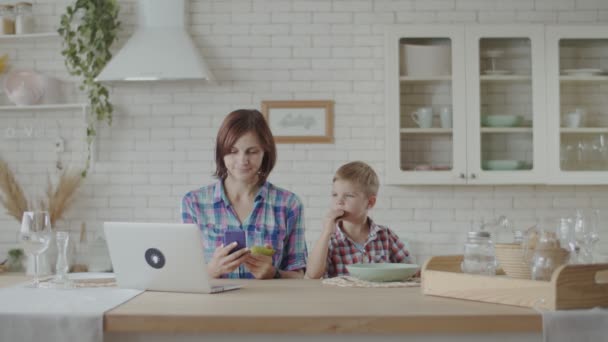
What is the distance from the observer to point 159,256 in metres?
2.08

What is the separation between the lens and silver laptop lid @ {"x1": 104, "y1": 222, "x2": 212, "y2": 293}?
6.66 feet

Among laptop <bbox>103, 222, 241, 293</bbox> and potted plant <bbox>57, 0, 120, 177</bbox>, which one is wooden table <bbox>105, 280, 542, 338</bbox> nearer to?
laptop <bbox>103, 222, 241, 293</bbox>

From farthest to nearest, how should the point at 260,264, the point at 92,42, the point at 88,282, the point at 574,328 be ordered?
the point at 92,42 → the point at 260,264 → the point at 88,282 → the point at 574,328

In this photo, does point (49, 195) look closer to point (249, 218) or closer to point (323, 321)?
point (249, 218)

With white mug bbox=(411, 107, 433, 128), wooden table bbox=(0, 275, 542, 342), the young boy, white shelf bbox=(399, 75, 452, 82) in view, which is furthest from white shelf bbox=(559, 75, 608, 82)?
wooden table bbox=(0, 275, 542, 342)

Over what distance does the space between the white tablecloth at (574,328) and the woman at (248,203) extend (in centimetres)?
124

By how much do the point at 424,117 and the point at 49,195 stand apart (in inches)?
91.6

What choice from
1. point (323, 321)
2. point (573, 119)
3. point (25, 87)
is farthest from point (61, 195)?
point (323, 321)

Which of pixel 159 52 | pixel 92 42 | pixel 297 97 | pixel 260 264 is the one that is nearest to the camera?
pixel 260 264

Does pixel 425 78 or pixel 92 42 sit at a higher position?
pixel 92 42

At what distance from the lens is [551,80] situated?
14.7ft

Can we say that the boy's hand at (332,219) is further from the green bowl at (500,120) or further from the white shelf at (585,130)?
the white shelf at (585,130)

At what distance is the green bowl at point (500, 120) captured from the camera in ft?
14.7

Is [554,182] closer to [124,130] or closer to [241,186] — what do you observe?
[241,186]
